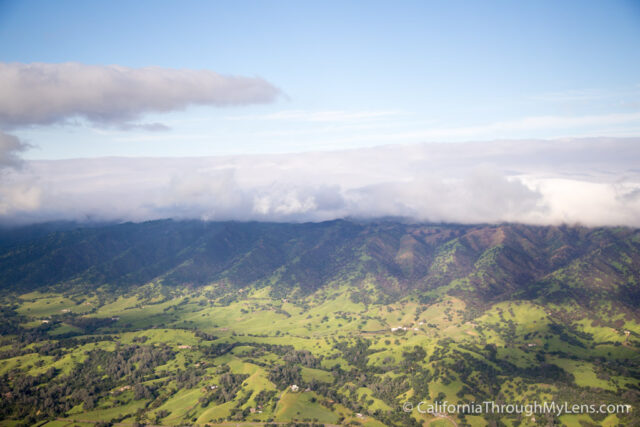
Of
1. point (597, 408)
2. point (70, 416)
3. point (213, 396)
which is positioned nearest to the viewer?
point (597, 408)

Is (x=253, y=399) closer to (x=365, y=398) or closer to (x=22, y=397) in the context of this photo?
(x=365, y=398)

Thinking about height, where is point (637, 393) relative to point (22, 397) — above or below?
below

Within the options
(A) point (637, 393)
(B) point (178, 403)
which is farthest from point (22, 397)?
(A) point (637, 393)

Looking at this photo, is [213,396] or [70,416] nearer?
[70,416]

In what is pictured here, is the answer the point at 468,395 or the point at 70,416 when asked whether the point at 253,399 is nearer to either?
the point at 70,416

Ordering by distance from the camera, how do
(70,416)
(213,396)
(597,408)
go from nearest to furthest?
(597,408) < (70,416) < (213,396)

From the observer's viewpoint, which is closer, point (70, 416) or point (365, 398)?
point (70, 416)

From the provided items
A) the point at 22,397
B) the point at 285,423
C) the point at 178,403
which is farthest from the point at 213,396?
the point at 22,397

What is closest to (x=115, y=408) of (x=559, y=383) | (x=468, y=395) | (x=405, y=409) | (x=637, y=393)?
(x=405, y=409)

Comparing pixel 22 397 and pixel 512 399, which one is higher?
pixel 22 397
